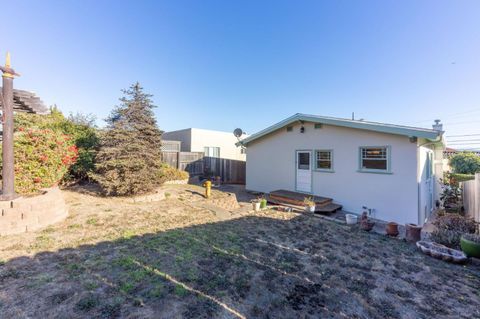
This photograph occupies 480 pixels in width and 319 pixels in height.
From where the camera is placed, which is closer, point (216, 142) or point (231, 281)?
point (231, 281)

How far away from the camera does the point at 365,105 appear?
1578 centimetres

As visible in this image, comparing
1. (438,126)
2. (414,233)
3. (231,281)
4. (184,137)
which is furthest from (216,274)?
(184,137)

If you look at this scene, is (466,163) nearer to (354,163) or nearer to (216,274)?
(354,163)

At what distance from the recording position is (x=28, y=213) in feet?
14.4

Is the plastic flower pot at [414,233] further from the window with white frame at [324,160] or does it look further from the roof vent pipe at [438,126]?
the roof vent pipe at [438,126]

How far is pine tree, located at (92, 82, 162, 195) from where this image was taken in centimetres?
727

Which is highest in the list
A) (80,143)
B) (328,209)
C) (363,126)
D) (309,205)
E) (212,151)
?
(363,126)

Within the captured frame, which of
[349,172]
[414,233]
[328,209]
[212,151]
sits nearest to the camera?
[414,233]

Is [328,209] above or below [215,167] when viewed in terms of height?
below

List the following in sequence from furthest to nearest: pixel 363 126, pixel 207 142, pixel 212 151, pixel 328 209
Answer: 1. pixel 212 151
2. pixel 207 142
3. pixel 328 209
4. pixel 363 126

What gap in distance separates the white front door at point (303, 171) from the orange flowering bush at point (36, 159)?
9245mm

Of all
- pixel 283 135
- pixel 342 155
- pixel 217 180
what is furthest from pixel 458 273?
pixel 217 180

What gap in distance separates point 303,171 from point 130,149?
7.52m

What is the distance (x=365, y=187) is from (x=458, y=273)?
3.87 meters
